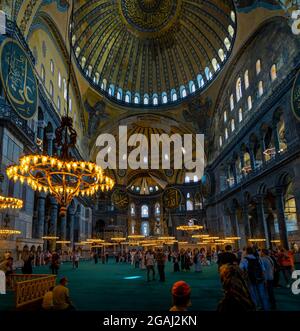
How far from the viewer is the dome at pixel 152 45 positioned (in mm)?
24391

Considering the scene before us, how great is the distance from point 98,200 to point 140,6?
2358 cm

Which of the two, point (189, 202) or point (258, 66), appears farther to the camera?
point (189, 202)

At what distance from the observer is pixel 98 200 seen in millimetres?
39062

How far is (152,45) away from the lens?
2928 centimetres

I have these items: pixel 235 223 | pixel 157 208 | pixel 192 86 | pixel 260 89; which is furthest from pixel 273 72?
pixel 157 208

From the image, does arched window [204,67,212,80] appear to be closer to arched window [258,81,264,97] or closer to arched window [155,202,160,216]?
arched window [258,81,264,97]

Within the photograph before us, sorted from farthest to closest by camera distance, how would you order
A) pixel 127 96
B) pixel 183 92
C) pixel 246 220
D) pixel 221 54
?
1. pixel 127 96
2. pixel 183 92
3. pixel 221 54
4. pixel 246 220

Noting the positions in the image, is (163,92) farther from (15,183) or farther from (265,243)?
(15,183)

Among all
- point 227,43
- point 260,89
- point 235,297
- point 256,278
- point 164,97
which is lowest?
point 256,278

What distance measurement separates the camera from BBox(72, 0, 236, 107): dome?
24391 millimetres

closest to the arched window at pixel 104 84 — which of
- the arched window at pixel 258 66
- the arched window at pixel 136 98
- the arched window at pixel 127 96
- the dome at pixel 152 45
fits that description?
the dome at pixel 152 45

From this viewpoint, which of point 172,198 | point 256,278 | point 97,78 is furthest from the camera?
point 172,198

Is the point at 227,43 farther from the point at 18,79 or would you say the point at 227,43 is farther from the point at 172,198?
the point at 18,79

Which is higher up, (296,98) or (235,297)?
(296,98)
